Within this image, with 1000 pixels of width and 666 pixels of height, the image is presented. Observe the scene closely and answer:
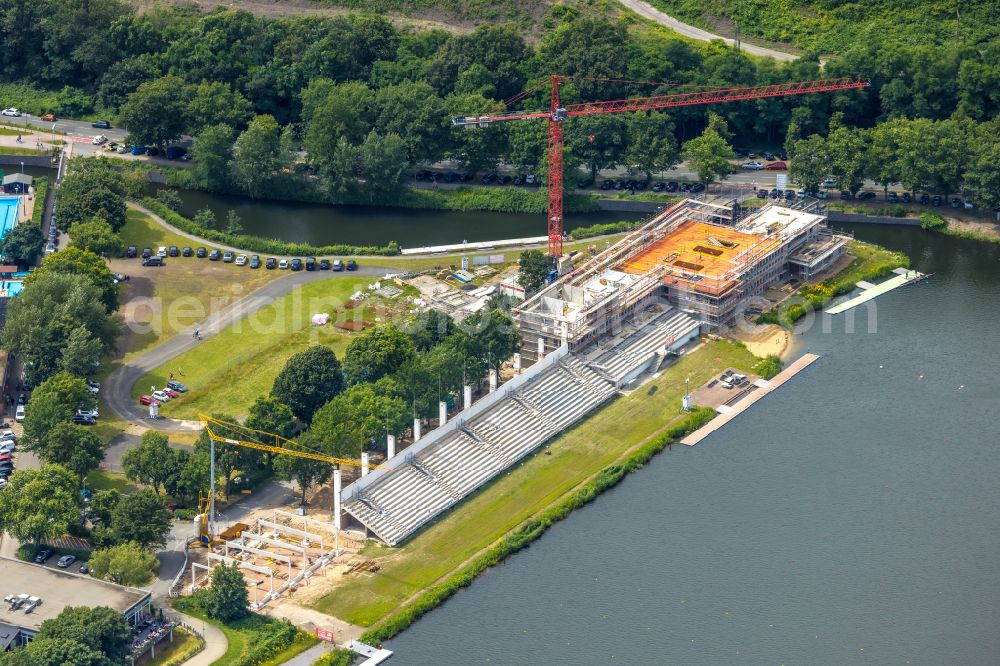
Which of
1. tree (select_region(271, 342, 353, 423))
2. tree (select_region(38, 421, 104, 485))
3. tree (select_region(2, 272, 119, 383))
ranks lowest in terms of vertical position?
tree (select_region(38, 421, 104, 485))

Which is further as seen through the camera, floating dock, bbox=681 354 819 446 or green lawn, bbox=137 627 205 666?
floating dock, bbox=681 354 819 446

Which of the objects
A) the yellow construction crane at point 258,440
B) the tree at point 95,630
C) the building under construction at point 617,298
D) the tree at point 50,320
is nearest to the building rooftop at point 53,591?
the tree at point 95,630

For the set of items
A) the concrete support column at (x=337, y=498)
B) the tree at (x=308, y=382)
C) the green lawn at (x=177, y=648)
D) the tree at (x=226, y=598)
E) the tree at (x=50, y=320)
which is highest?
the tree at (x=50, y=320)

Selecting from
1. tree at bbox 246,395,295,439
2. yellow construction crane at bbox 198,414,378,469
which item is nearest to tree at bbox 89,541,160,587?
yellow construction crane at bbox 198,414,378,469

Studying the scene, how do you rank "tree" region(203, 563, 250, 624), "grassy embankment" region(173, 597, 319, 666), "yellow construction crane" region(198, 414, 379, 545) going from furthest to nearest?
"yellow construction crane" region(198, 414, 379, 545)
"tree" region(203, 563, 250, 624)
"grassy embankment" region(173, 597, 319, 666)

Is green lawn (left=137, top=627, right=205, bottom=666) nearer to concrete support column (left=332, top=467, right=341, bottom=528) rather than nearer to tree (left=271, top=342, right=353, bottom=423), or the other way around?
concrete support column (left=332, top=467, right=341, bottom=528)

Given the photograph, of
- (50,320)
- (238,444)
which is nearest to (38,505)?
(238,444)

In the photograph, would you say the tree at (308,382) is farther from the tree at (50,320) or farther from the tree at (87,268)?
the tree at (87,268)

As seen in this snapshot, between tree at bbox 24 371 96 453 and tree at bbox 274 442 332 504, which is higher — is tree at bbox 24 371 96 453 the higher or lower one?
the higher one
